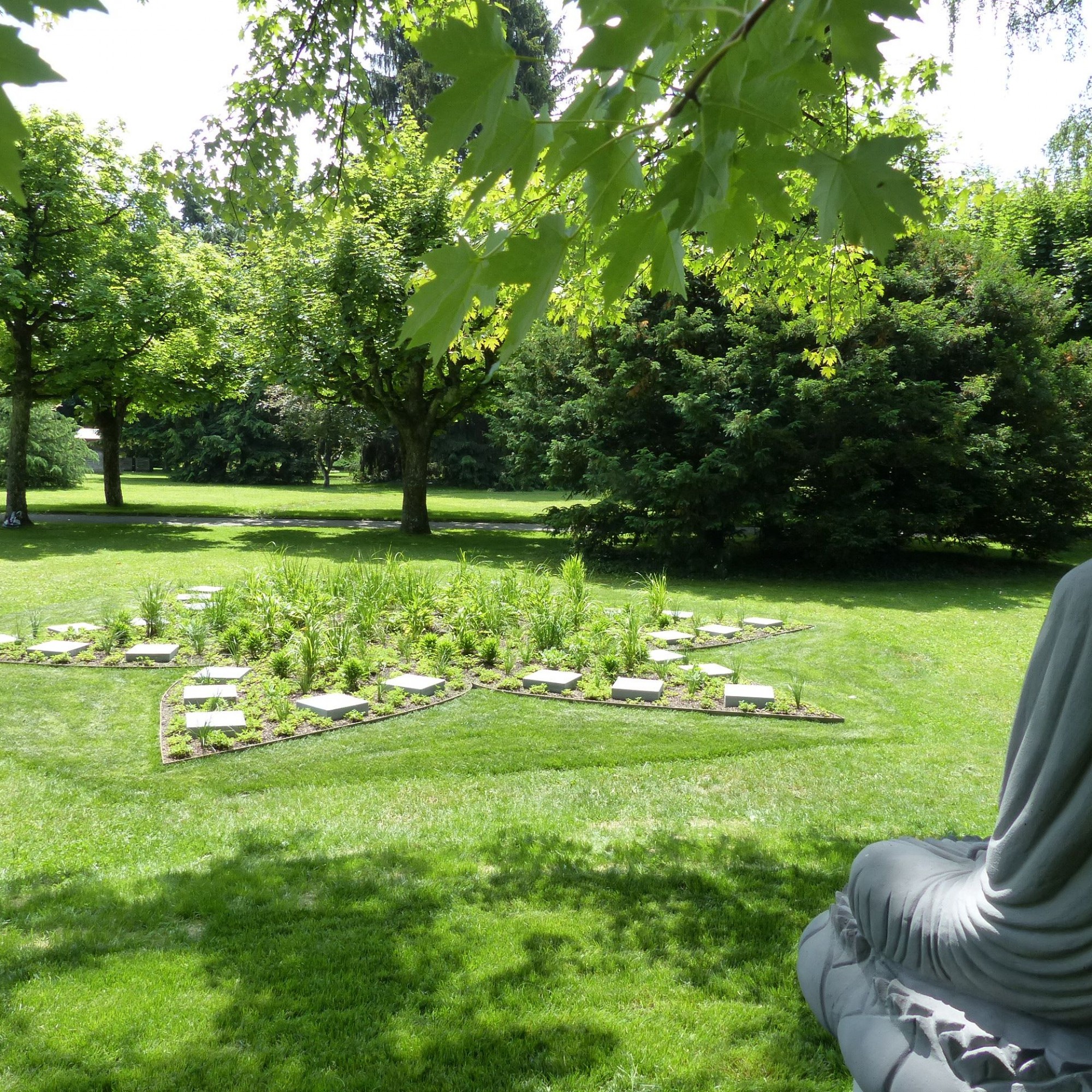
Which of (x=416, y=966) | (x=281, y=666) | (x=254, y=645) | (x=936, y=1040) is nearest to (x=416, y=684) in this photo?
(x=281, y=666)

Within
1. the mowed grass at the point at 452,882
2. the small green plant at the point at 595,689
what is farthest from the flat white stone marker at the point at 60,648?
the small green plant at the point at 595,689

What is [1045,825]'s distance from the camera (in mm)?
1740

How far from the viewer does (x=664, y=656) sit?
8344mm

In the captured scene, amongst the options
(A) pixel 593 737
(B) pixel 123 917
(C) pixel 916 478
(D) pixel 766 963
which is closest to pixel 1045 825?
(D) pixel 766 963

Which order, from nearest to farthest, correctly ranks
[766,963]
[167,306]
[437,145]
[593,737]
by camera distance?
[437,145] < [766,963] < [593,737] < [167,306]

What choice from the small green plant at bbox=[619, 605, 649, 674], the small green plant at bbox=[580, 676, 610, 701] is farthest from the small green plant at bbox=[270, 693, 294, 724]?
the small green plant at bbox=[619, 605, 649, 674]

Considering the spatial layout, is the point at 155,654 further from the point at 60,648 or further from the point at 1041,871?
the point at 1041,871

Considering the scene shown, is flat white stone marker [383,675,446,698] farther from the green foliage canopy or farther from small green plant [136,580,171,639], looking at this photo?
the green foliage canopy

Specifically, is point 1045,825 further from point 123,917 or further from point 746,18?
point 123,917

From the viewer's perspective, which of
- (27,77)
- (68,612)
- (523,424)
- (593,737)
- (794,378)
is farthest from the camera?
(523,424)

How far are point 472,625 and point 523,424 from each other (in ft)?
27.2

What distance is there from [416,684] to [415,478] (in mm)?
12878

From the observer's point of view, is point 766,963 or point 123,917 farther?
point 123,917

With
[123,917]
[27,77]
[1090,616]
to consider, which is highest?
[27,77]
